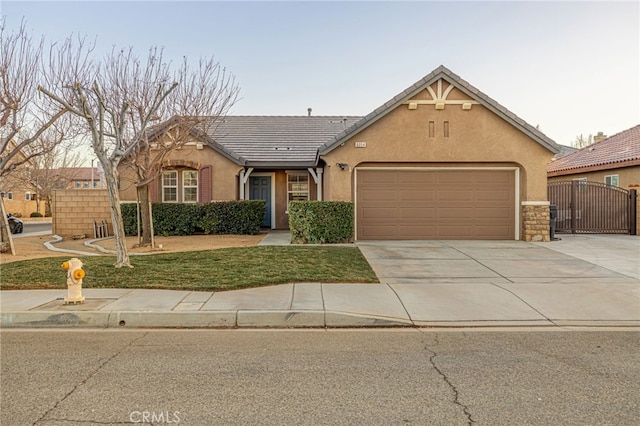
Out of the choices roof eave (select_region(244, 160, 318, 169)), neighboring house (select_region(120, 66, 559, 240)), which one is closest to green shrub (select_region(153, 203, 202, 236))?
roof eave (select_region(244, 160, 318, 169))

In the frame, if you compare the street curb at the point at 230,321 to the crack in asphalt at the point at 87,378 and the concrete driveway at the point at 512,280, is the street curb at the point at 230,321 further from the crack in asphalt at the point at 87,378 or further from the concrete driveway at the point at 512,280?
the crack in asphalt at the point at 87,378

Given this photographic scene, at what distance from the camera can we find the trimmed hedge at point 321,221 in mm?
13687

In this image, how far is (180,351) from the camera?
16.7 ft

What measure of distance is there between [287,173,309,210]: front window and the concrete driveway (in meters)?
6.28

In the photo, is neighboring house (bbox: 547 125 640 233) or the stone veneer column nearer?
the stone veneer column

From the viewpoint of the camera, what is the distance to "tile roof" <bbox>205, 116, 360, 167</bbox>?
18.3 m

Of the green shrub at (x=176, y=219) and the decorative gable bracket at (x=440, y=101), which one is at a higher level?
the decorative gable bracket at (x=440, y=101)

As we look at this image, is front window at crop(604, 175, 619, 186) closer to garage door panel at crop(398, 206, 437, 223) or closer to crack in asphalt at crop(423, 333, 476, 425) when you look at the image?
garage door panel at crop(398, 206, 437, 223)

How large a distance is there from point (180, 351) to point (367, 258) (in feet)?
22.6

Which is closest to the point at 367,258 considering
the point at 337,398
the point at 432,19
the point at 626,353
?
the point at 626,353

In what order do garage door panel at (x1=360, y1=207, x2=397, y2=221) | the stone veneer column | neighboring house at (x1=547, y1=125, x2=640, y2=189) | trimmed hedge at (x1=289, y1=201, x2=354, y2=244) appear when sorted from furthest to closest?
1. neighboring house at (x1=547, y1=125, x2=640, y2=189)
2. garage door panel at (x1=360, y1=207, x2=397, y2=221)
3. the stone veneer column
4. trimmed hedge at (x1=289, y1=201, x2=354, y2=244)

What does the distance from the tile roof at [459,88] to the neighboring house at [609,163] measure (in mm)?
6069

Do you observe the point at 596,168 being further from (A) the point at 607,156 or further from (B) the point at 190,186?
(B) the point at 190,186

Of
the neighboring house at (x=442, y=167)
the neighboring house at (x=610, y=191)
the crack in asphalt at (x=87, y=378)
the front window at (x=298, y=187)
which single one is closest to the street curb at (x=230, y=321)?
the crack in asphalt at (x=87, y=378)
